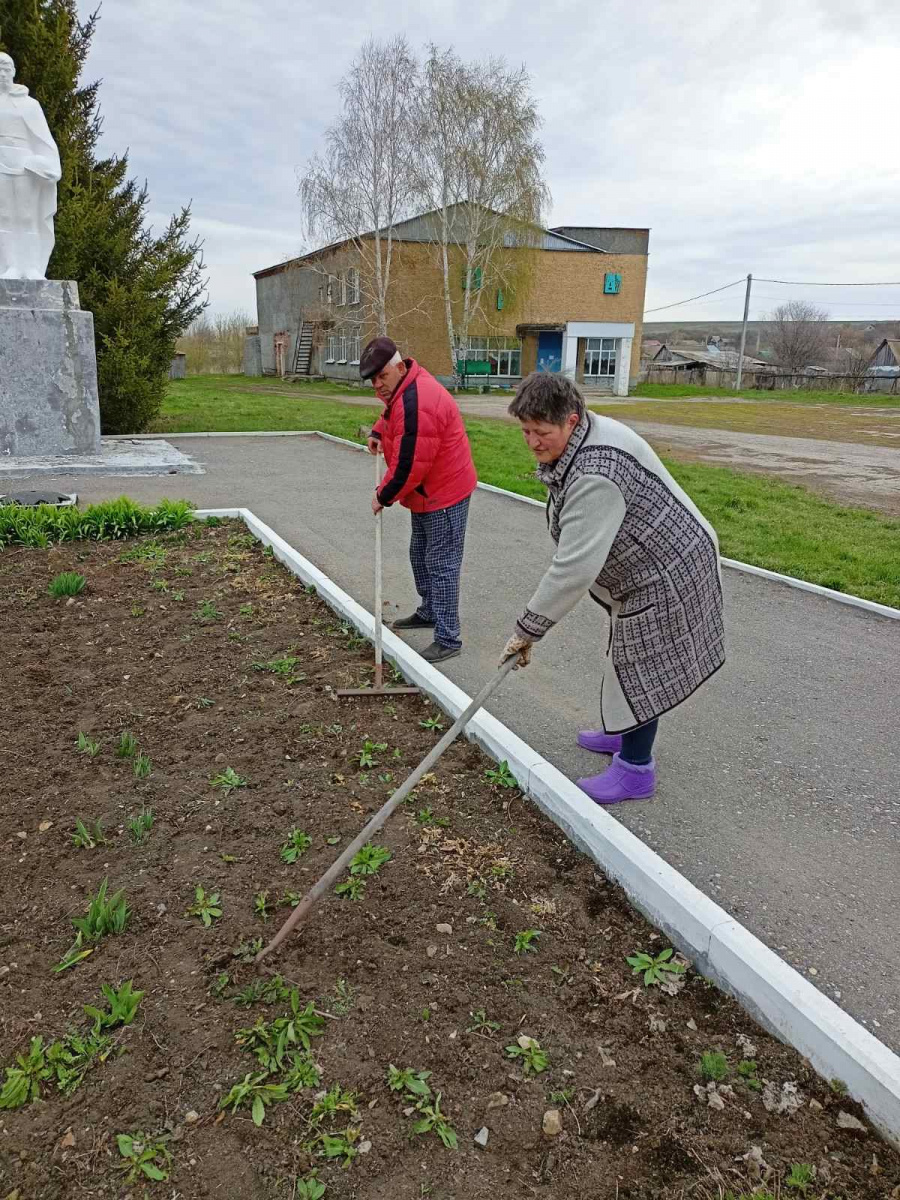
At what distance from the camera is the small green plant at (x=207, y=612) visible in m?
4.94

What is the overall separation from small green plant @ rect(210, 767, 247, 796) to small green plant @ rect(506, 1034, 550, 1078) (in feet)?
4.95

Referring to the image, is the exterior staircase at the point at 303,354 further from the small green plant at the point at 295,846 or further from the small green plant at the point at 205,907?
the small green plant at the point at 205,907

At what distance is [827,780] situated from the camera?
3.44 metres

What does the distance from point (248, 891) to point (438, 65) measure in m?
32.4

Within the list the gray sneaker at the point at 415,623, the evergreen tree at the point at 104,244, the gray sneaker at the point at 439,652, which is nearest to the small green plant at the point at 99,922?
the gray sneaker at the point at 439,652

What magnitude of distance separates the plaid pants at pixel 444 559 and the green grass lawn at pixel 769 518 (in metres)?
3.16

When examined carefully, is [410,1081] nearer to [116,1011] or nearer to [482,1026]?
[482,1026]

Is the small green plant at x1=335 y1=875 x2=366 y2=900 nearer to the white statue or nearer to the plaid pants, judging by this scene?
the plaid pants

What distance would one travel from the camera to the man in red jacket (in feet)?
13.7

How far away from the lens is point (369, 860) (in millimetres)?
2777

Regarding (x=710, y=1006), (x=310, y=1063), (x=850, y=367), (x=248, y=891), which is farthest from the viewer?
(x=850, y=367)

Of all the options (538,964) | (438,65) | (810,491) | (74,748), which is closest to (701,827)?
(538,964)

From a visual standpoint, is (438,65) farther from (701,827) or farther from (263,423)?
(701,827)

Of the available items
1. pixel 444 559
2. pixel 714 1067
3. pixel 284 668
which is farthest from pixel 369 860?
pixel 444 559
